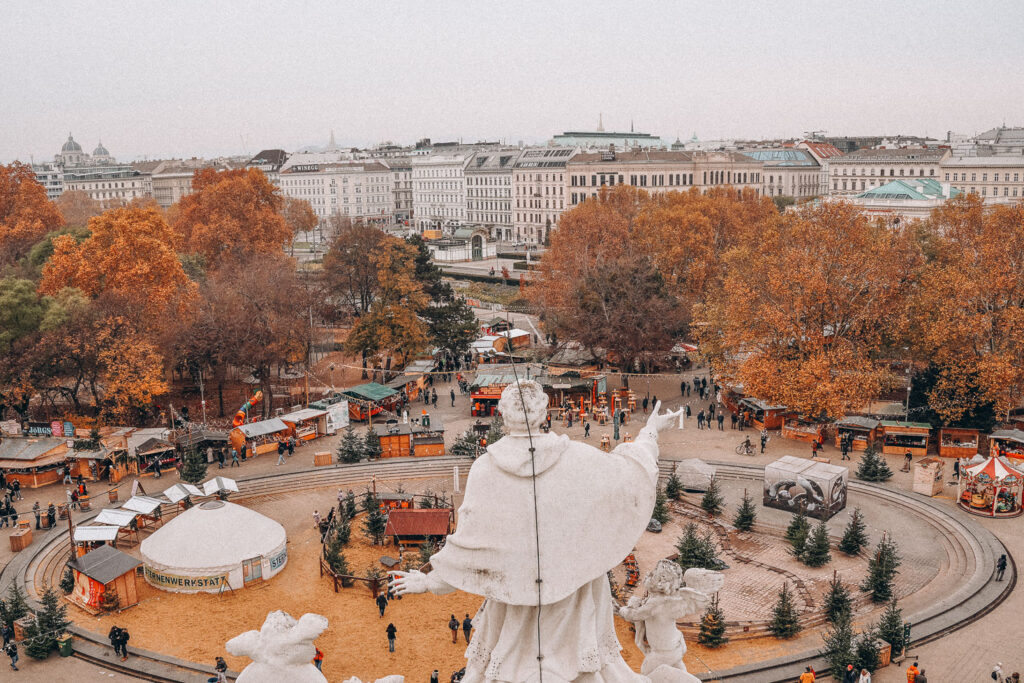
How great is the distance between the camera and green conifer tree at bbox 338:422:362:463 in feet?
106

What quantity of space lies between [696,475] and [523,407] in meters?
23.4

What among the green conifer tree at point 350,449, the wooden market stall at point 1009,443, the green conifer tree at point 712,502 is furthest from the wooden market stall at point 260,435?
the wooden market stall at point 1009,443

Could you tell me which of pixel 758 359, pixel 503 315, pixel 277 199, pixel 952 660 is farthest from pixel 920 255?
pixel 277 199

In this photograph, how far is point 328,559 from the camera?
2342cm

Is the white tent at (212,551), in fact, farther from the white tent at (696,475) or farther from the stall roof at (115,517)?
the white tent at (696,475)

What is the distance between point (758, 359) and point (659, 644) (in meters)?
28.3

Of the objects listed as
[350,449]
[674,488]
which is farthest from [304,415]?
[674,488]

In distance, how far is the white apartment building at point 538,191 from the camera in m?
104

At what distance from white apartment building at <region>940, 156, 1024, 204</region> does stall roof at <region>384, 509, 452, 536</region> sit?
222 ft

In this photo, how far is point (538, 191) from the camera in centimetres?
10744

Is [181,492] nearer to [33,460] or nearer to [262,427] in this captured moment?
[262,427]

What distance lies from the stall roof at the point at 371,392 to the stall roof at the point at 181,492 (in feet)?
37.2

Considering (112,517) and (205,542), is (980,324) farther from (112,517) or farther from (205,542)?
(112,517)

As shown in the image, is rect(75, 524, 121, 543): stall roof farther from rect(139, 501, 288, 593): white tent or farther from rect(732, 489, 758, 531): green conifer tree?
rect(732, 489, 758, 531): green conifer tree
